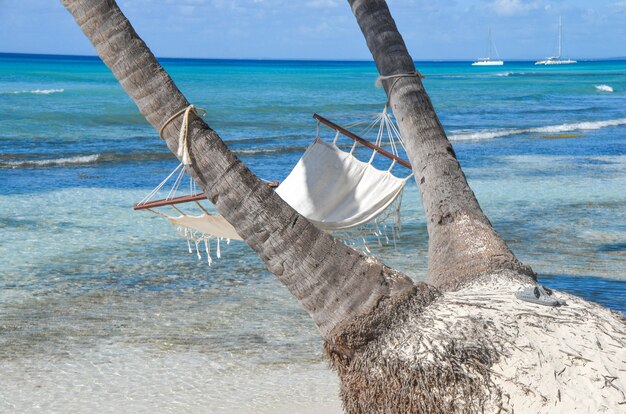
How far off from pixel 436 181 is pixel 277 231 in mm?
995

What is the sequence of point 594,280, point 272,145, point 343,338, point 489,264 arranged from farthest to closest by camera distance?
point 272,145, point 594,280, point 489,264, point 343,338

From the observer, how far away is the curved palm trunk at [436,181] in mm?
3074

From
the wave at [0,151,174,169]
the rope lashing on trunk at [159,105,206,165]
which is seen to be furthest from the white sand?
the wave at [0,151,174,169]

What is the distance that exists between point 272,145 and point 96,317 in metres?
9.98

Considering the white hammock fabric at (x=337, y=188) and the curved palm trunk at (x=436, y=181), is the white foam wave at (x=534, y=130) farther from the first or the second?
the curved palm trunk at (x=436, y=181)

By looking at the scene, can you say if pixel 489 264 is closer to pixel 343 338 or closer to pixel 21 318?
pixel 343 338

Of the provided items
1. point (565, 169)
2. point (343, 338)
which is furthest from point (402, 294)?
point (565, 169)

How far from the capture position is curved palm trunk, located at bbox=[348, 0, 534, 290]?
3074mm

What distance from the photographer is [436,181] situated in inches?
134

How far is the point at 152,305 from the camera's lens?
5297 mm

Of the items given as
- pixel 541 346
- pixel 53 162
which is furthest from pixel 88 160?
pixel 541 346

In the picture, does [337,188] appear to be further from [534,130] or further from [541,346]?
[534,130]

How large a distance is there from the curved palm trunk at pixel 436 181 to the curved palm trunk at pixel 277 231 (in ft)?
1.43

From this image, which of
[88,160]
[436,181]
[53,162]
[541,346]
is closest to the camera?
[541,346]
